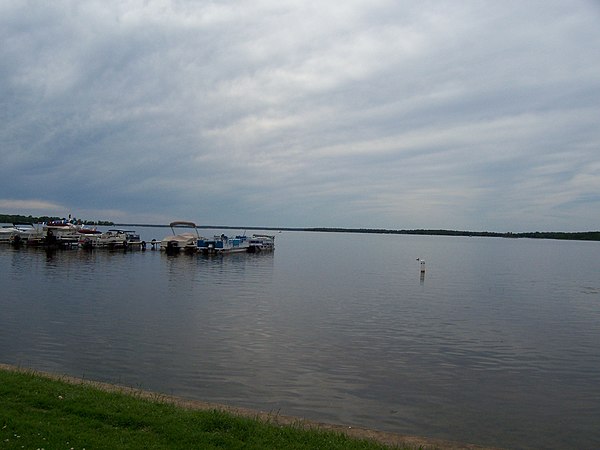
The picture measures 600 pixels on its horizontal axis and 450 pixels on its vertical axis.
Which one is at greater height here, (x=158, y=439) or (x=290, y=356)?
(x=158, y=439)

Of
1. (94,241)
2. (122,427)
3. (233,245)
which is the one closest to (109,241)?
(94,241)

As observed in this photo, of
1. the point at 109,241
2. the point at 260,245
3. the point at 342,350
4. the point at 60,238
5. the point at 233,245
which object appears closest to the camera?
the point at 342,350

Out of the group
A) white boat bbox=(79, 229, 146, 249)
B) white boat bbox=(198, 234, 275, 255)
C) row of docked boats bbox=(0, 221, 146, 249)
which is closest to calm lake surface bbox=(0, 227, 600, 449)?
white boat bbox=(198, 234, 275, 255)

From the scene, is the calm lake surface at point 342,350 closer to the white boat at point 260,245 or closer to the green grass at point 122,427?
the green grass at point 122,427

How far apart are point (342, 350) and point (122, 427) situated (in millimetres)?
11010

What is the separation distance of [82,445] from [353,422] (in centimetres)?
602

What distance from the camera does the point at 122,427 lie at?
7559 millimetres

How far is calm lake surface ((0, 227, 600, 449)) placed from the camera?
39.5ft

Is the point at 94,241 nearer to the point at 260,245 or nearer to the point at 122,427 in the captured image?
the point at 260,245

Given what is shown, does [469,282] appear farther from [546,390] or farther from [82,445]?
[82,445]

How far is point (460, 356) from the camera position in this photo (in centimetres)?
1767

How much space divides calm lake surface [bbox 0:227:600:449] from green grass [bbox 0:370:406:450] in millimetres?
3619

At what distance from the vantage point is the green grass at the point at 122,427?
22.7ft

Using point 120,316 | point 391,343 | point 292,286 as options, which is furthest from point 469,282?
point 120,316
